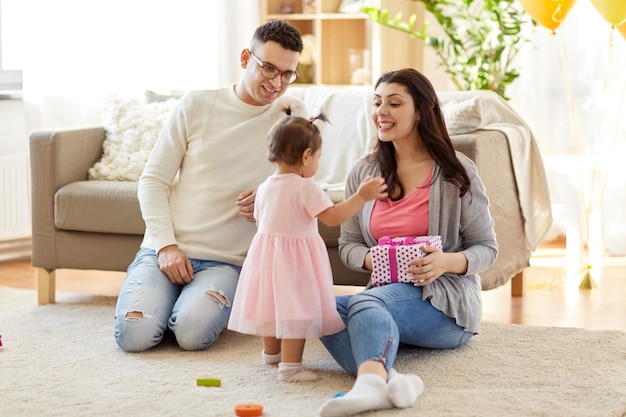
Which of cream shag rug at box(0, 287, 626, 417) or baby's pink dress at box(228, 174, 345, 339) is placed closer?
cream shag rug at box(0, 287, 626, 417)

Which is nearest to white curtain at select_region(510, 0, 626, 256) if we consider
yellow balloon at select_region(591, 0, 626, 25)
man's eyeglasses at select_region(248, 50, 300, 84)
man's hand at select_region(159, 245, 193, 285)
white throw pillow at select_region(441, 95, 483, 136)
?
yellow balloon at select_region(591, 0, 626, 25)

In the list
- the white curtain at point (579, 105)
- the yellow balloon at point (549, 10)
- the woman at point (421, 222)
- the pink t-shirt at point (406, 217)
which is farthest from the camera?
the white curtain at point (579, 105)

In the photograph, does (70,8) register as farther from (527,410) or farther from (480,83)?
(527,410)

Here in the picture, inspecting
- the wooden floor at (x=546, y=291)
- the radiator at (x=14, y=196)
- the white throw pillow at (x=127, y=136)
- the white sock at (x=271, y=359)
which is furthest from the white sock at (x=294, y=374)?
the radiator at (x=14, y=196)

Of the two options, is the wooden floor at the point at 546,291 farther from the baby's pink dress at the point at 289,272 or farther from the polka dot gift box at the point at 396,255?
the baby's pink dress at the point at 289,272

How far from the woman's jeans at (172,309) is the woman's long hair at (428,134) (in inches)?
21.6

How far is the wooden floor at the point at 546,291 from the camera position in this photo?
327 centimetres

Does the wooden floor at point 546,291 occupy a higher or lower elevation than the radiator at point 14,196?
lower

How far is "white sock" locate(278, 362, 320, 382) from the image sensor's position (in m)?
2.40

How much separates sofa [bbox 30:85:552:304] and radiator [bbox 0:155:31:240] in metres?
0.87

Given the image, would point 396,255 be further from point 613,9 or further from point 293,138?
point 613,9

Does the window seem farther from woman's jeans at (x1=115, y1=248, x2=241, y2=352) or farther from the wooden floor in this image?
woman's jeans at (x1=115, y1=248, x2=241, y2=352)

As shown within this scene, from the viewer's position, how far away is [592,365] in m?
2.57

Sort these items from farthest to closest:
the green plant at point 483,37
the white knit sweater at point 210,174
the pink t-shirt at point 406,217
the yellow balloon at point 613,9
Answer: the green plant at point 483,37 → the yellow balloon at point 613,9 → the white knit sweater at point 210,174 → the pink t-shirt at point 406,217
